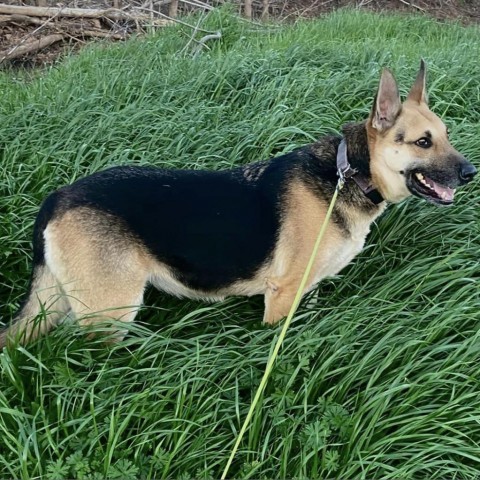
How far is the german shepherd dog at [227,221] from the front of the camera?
2.80 m

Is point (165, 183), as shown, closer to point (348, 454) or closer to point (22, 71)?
point (348, 454)

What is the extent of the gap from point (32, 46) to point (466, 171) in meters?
7.60

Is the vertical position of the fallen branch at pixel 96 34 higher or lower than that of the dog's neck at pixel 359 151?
lower

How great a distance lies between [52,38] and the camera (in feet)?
29.1

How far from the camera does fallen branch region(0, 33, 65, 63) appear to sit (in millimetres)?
8344

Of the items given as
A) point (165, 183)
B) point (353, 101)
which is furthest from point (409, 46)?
point (165, 183)

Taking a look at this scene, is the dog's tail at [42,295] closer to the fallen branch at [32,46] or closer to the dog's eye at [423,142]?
the dog's eye at [423,142]

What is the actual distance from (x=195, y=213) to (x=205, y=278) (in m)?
0.36

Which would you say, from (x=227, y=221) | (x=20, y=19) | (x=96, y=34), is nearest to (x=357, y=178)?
(x=227, y=221)

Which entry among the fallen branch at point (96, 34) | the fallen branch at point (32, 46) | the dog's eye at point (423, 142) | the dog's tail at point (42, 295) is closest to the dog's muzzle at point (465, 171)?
the dog's eye at point (423, 142)

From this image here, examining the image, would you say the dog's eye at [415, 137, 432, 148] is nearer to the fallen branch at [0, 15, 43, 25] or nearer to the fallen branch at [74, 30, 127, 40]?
the fallen branch at [74, 30, 127, 40]

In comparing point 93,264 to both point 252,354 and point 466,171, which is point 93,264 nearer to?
point 252,354

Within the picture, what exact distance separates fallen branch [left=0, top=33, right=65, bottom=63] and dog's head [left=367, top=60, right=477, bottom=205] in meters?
6.93

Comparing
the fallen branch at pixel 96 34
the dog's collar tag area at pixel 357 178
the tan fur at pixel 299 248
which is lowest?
the fallen branch at pixel 96 34
